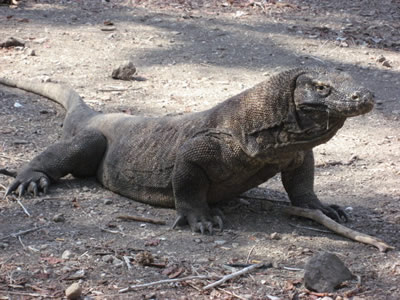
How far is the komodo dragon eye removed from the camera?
4.33 metres

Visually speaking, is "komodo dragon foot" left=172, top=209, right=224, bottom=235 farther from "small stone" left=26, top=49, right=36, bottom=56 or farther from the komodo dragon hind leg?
"small stone" left=26, top=49, right=36, bottom=56

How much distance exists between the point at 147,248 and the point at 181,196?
63 cm

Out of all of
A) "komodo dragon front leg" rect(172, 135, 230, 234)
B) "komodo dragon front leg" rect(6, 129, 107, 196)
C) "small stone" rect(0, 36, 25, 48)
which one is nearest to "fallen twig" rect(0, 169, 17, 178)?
"komodo dragon front leg" rect(6, 129, 107, 196)

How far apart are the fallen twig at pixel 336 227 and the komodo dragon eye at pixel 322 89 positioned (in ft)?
3.47

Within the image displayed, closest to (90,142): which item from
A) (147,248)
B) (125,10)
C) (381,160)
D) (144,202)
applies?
(144,202)

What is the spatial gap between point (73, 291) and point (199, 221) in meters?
1.43

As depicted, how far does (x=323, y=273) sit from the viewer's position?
4020 millimetres

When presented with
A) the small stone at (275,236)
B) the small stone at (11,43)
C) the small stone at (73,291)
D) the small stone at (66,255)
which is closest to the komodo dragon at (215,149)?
the small stone at (275,236)

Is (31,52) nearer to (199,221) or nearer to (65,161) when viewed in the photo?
(65,161)

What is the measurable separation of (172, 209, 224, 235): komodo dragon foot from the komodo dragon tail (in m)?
1.89

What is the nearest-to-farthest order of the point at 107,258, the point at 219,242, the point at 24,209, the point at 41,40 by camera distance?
the point at 107,258, the point at 219,242, the point at 24,209, the point at 41,40

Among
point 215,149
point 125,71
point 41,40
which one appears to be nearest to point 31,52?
point 41,40

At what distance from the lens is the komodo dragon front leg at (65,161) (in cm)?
581

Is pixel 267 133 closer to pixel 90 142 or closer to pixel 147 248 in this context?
pixel 147 248
